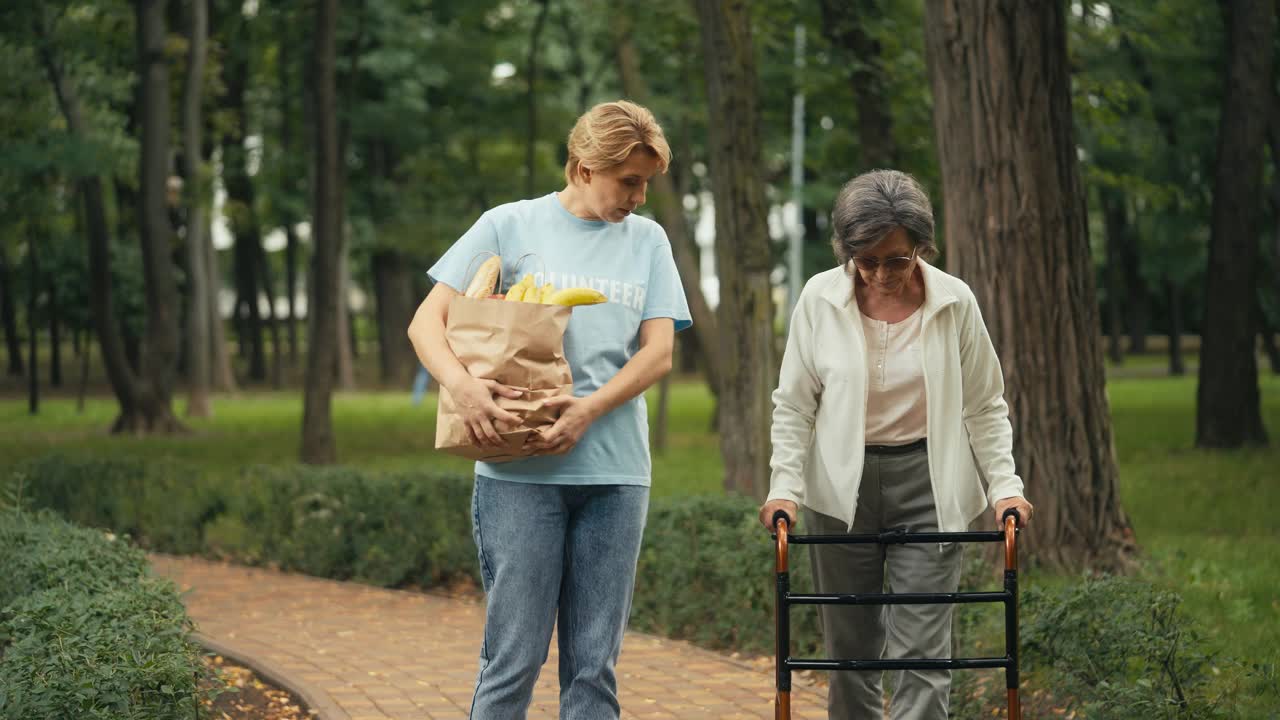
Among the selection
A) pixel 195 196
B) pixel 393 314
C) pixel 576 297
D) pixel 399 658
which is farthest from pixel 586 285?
pixel 393 314

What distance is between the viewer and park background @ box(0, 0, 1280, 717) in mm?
7820

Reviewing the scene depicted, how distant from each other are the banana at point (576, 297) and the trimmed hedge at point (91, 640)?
206 centimetres

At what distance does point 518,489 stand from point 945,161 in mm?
5246

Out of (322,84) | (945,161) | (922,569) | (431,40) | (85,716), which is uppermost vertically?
(431,40)

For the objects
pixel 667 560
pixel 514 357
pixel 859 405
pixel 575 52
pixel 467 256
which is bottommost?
pixel 667 560

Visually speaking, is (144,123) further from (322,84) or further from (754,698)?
(754,698)

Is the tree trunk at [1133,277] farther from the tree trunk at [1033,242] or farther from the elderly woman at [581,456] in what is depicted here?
the elderly woman at [581,456]

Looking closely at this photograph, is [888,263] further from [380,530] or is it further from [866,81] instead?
[866,81]

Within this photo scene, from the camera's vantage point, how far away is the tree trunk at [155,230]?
22.7m

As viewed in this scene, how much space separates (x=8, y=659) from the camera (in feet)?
17.4

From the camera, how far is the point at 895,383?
14.4 ft

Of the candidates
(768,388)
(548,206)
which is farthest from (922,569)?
(768,388)

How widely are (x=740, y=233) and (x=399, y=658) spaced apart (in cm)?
475

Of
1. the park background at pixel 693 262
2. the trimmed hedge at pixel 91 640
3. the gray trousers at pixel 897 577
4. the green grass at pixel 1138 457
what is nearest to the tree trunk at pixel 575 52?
the park background at pixel 693 262
